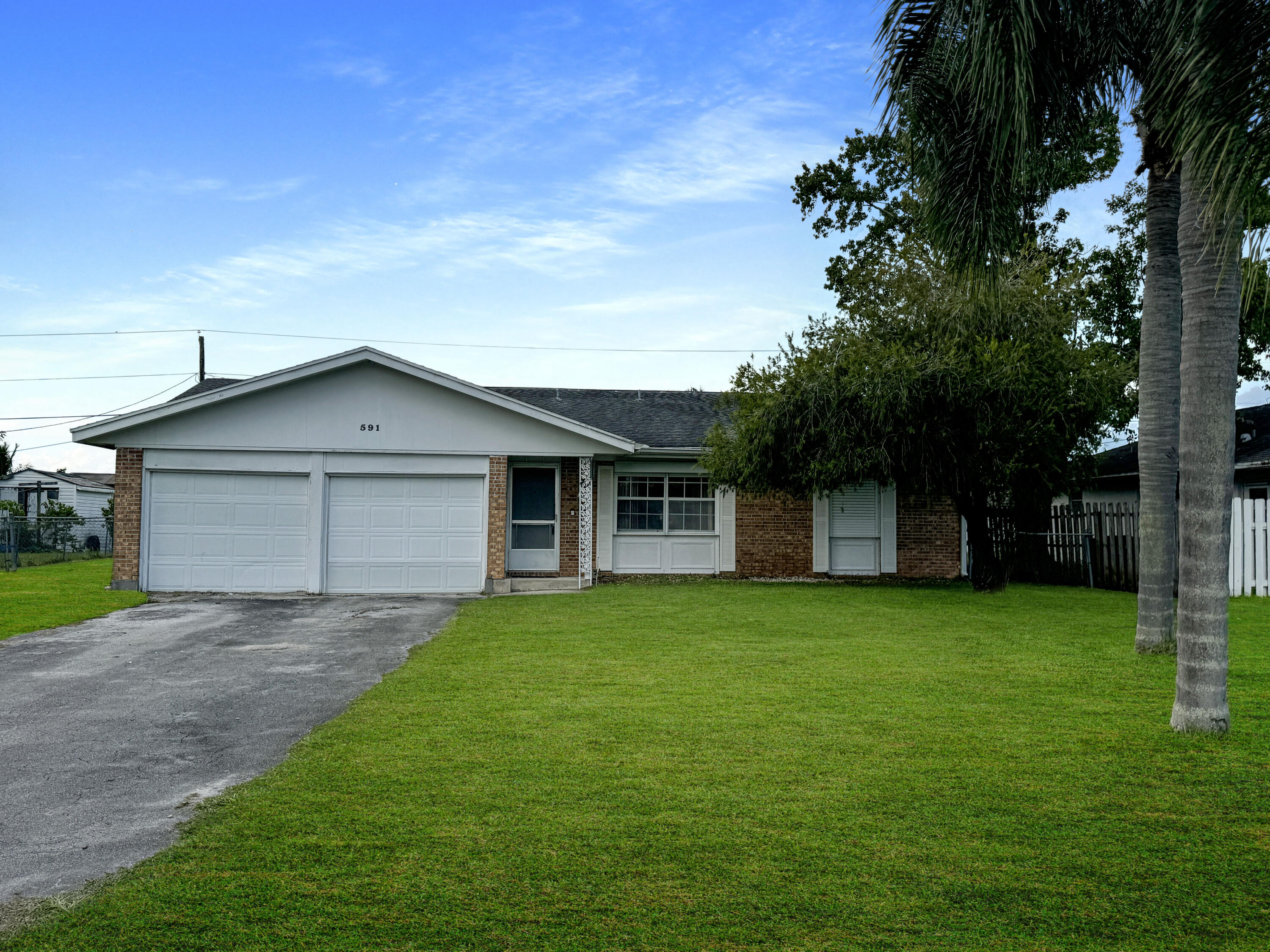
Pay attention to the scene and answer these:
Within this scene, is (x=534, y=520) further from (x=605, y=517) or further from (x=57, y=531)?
(x=57, y=531)

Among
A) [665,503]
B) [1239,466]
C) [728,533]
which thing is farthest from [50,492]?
[1239,466]

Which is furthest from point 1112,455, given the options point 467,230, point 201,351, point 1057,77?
point 201,351

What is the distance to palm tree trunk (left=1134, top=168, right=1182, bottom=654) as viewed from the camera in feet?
32.9

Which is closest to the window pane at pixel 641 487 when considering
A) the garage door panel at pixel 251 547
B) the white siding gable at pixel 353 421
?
the white siding gable at pixel 353 421

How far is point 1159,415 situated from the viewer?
33.8ft

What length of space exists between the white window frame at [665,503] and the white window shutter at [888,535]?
12.4 feet

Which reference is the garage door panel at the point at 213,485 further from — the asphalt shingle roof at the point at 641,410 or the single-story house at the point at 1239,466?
the single-story house at the point at 1239,466

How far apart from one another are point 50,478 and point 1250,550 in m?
46.7

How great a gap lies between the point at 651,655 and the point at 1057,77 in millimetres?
6928

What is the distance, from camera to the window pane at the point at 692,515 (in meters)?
21.2

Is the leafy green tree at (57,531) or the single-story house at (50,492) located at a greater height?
the single-story house at (50,492)

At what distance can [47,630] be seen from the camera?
12609 millimetres

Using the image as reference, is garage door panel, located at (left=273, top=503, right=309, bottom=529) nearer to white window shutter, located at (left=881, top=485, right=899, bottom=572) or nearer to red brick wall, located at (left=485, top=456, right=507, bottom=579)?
red brick wall, located at (left=485, top=456, right=507, bottom=579)

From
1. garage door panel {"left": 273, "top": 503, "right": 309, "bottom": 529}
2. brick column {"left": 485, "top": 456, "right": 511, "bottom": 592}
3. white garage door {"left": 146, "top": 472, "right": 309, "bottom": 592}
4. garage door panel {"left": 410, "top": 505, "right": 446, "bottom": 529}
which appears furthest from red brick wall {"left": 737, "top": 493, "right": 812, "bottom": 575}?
white garage door {"left": 146, "top": 472, "right": 309, "bottom": 592}
